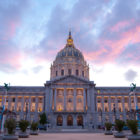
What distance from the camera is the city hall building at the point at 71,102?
234 feet

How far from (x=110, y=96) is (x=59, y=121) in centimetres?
2738

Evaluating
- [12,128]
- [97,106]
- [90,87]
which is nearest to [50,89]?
[90,87]

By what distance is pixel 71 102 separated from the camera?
7681cm

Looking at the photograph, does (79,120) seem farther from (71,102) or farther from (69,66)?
(69,66)

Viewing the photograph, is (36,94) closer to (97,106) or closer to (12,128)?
(97,106)

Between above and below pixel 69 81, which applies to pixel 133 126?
below

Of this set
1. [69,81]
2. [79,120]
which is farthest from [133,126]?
[69,81]

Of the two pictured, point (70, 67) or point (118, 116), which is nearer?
point (118, 116)

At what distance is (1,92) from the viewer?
81500 millimetres

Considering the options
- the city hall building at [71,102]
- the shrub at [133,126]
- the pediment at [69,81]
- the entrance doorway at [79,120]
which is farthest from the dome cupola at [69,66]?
the shrub at [133,126]

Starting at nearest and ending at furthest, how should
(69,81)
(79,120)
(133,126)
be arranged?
(133,126) < (79,120) < (69,81)

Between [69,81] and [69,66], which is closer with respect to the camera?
[69,81]

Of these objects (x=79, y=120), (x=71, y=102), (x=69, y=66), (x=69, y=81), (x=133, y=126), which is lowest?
(x=79, y=120)

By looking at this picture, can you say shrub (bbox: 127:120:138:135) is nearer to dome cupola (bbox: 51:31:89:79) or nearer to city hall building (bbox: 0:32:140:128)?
city hall building (bbox: 0:32:140:128)
